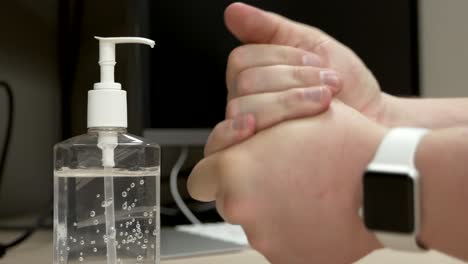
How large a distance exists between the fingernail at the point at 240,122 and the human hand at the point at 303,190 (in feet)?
0.05

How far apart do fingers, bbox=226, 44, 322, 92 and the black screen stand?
0.32 metres

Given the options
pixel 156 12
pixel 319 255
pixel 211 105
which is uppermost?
pixel 156 12

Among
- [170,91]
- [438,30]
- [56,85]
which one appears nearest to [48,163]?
[56,85]

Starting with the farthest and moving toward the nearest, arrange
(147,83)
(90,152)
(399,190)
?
(147,83)
(90,152)
(399,190)

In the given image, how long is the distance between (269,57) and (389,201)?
0.15 m

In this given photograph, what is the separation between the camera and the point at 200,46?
2.82 feet

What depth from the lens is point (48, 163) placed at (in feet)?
2.94

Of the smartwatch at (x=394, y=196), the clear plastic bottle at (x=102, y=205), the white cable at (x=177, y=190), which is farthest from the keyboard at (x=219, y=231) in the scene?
the smartwatch at (x=394, y=196)

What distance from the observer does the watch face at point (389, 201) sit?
346 mm

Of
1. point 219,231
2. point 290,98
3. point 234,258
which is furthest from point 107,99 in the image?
point 219,231

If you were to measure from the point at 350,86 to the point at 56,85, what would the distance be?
1.69ft

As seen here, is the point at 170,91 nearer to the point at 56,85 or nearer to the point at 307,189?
the point at 56,85

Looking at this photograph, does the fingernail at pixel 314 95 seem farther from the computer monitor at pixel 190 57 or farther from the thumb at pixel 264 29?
the computer monitor at pixel 190 57

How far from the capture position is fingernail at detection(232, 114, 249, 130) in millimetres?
410
